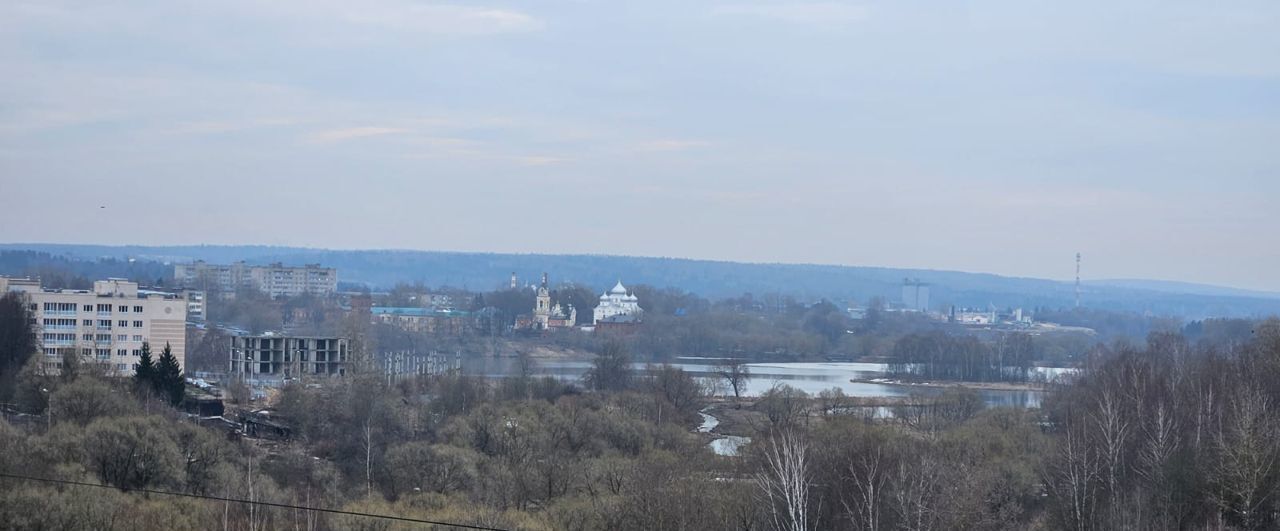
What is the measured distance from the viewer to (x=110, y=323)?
33094 millimetres

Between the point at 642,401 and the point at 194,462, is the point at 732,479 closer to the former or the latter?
the point at 194,462

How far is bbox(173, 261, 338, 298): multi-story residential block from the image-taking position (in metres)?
90.2

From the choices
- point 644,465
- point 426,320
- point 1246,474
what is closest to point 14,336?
point 644,465

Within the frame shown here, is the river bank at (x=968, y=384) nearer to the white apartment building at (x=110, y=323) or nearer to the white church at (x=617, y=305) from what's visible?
the white apartment building at (x=110, y=323)

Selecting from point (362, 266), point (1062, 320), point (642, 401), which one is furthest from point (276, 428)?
point (362, 266)

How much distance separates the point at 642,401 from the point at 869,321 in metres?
60.3

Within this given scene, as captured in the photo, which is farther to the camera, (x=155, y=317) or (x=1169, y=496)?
(x=155, y=317)

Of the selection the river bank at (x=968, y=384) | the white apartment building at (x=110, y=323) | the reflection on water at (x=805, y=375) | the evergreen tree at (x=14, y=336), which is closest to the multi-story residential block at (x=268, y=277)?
the reflection on water at (x=805, y=375)

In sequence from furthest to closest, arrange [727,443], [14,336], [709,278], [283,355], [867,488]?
[709,278] < [283,355] < [14,336] < [727,443] < [867,488]

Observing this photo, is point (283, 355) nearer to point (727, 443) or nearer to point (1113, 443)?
point (727, 443)

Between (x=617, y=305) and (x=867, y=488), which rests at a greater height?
(x=617, y=305)

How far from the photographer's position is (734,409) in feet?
117

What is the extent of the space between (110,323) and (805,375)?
2686 centimetres

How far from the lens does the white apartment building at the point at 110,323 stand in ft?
108
